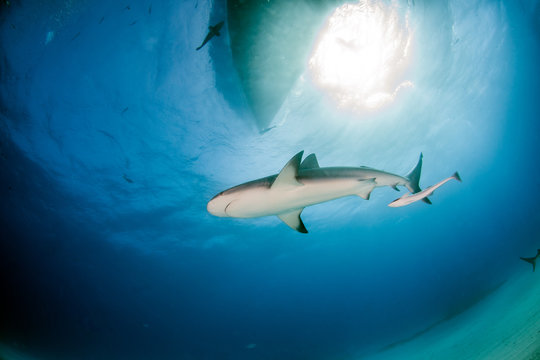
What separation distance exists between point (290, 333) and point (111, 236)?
37.8m

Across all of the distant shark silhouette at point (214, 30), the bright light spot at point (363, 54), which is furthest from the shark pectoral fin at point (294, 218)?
the bright light spot at point (363, 54)

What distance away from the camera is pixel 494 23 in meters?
8.38

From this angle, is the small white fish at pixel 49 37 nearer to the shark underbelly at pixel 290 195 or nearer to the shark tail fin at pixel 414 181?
the shark underbelly at pixel 290 195

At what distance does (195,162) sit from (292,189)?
899 centimetres

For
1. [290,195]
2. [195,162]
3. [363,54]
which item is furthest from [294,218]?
[195,162]

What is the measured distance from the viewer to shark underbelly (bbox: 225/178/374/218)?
2229 mm

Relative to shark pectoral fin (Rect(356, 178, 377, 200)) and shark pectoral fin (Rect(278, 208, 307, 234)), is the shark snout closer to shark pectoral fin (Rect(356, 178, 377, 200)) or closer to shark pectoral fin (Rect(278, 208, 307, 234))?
shark pectoral fin (Rect(278, 208, 307, 234))

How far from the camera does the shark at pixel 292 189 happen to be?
84.1 inches

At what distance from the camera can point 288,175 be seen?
2109mm

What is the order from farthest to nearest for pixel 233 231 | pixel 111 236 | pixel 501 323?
1. pixel 233 231
2. pixel 111 236
3. pixel 501 323

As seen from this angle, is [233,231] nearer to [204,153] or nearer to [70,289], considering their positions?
[204,153]

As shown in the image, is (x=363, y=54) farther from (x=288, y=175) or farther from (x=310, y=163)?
(x=288, y=175)

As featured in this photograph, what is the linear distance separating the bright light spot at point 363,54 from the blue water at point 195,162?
0.62 m

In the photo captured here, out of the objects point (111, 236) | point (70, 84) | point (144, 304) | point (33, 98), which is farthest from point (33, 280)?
point (70, 84)
